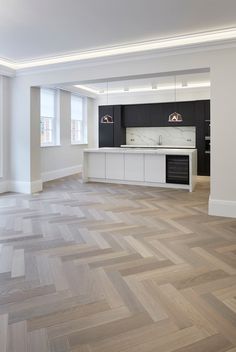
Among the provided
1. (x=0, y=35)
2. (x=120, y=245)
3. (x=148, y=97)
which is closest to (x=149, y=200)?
(x=120, y=245)

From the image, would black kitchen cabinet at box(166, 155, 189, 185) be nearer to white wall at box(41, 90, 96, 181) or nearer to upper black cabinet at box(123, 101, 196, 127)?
upper black cabinet at box(123, 101, 196, 127)

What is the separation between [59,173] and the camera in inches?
342

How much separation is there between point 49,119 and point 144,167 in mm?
3177

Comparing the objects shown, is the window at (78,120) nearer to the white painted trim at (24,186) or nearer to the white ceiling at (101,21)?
the white painted trim at (24,186)

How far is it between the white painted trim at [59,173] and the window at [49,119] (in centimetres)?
83

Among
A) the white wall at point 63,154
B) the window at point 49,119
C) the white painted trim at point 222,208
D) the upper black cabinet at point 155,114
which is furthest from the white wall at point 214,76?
the upper black cabinet at point 155,114

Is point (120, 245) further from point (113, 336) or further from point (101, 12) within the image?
point (101, 12)

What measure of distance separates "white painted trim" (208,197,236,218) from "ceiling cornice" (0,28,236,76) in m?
2.33

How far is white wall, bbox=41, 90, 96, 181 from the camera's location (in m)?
8.09

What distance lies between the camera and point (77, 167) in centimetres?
969

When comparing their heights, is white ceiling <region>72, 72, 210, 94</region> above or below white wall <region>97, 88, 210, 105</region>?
above

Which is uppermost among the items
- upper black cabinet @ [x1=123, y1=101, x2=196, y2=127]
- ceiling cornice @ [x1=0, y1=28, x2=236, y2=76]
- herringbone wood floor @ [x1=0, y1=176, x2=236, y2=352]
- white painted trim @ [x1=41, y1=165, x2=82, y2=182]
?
ceiling cornice @ [x1=0, y1=28, x2=236, y2=76]

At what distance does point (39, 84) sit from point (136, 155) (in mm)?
2737

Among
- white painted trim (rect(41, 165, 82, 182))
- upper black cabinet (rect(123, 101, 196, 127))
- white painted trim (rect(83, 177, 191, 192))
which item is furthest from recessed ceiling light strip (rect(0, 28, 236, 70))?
upper black cabinet (rect(123, 101, 196, 127))
